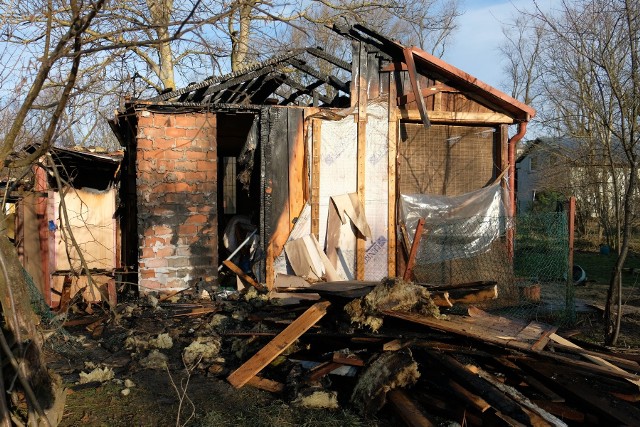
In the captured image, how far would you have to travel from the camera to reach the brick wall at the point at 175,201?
824cm

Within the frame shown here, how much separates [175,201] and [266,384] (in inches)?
158

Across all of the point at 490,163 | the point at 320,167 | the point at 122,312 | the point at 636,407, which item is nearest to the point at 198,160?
the point at 320,167

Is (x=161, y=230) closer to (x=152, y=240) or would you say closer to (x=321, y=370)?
(x=152, y=240)

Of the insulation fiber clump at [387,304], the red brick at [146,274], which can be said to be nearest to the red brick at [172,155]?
the red brick at [146,274]

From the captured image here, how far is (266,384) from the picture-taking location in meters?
5.21

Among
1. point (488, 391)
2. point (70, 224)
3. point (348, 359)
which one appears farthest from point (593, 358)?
point (70, 224)

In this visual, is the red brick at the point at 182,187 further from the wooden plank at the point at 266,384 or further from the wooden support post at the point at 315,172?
the wooden plank at the point at 266,384

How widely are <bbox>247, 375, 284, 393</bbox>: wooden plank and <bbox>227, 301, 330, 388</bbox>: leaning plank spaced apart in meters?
0.06

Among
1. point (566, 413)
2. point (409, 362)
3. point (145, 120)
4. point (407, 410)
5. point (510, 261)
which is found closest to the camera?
point (407, 410)

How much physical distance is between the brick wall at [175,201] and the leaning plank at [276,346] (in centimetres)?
327

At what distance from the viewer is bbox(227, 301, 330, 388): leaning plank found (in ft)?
17.2

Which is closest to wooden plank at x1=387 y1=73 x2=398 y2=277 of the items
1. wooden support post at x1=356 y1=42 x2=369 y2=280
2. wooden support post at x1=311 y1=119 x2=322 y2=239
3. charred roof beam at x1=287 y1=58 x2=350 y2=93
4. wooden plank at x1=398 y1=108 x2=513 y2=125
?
wooden plank at x1=398 y1=108 x2=513 y2=125

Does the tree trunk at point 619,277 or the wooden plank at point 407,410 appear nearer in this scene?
the wooden plank at point 407,410

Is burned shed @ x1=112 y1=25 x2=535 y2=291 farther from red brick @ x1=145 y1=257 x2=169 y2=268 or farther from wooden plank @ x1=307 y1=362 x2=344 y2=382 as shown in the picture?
wooden plank @ x1=307 y1=362 x2=344 y2=382
